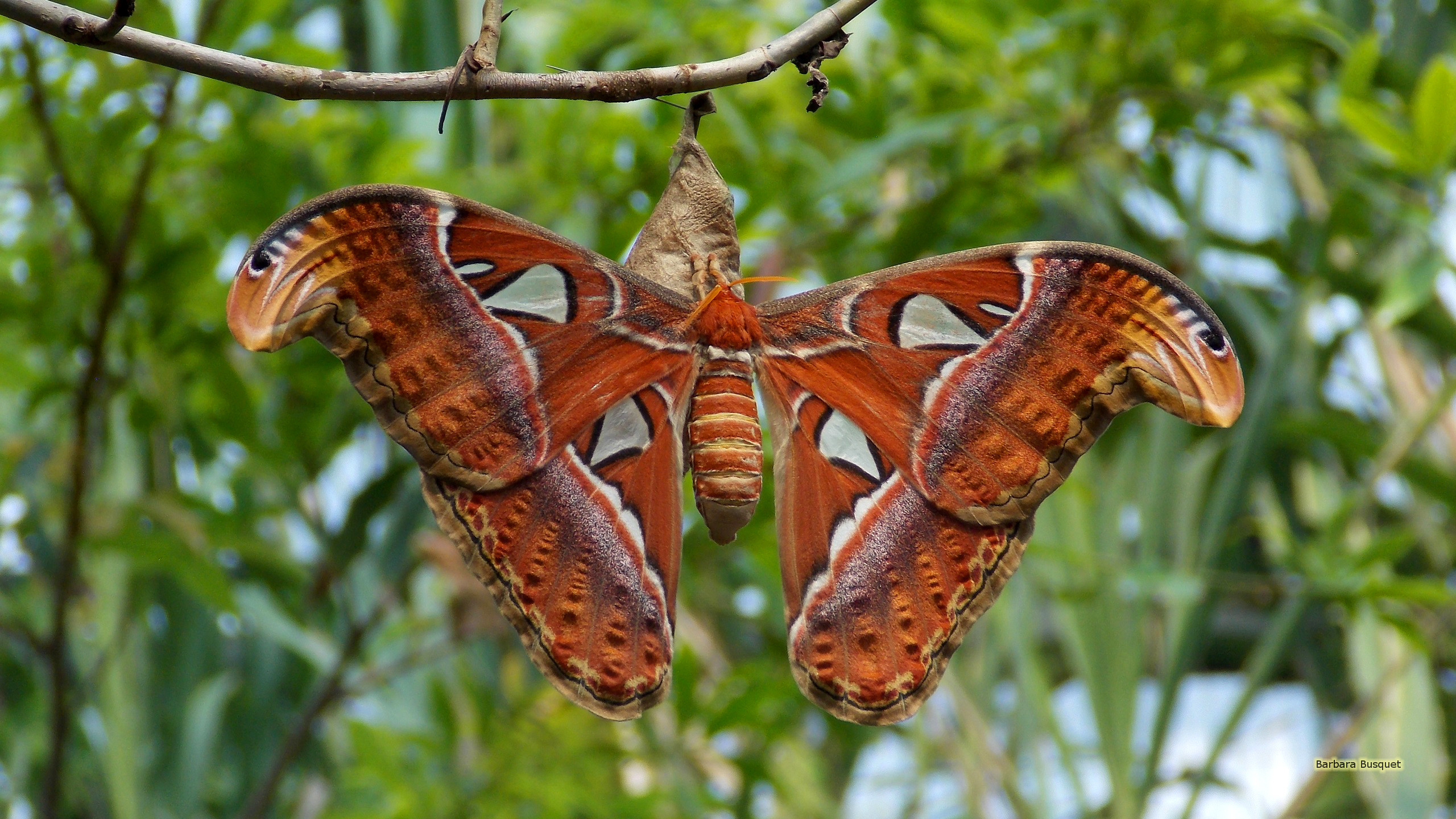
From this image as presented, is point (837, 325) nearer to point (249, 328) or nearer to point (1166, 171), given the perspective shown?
point (249, 328)

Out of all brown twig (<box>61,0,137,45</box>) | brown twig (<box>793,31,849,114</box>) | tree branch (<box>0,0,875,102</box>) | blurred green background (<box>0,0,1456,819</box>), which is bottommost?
blurred green background (<box>0,0,1456,819</box>)

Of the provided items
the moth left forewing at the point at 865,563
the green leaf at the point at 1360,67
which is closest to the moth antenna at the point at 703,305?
the moth left forewing at the point at 865,563

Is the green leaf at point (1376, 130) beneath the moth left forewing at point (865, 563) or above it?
above

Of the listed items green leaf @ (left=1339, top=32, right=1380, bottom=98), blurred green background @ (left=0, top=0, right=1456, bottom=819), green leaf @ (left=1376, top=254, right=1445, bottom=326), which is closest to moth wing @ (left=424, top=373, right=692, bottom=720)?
blurred green background @ (left=0, top=0, right=1456, bottom=819)

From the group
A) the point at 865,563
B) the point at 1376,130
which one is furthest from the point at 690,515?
the point at 1376,130

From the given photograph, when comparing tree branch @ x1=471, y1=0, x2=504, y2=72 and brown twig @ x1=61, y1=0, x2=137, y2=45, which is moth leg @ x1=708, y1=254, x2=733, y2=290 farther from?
brown twig @ x1=61, y1=0, x2=137, y2=45

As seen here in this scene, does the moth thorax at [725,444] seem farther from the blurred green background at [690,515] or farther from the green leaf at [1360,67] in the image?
the green leaf at [1360,67]
